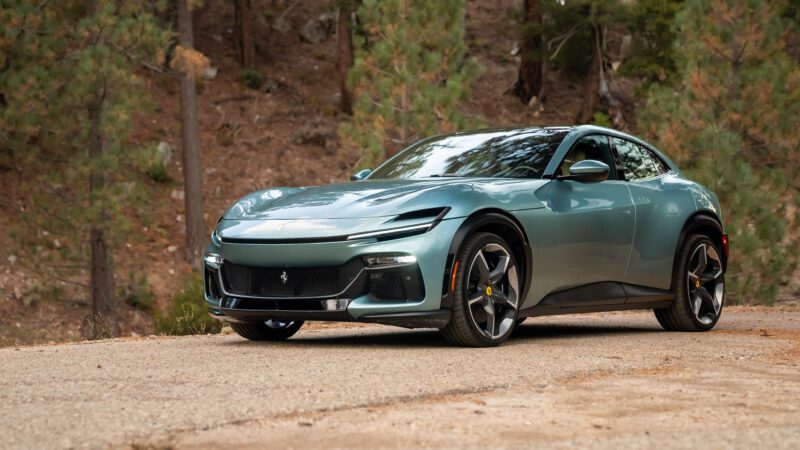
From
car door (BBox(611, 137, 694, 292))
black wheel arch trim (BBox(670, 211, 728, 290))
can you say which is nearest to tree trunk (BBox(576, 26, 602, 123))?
black wheel arch trim (BBox(670, 211, 728, 290))

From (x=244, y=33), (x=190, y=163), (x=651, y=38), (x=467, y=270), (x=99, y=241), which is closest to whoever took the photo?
(x=467, y=270)

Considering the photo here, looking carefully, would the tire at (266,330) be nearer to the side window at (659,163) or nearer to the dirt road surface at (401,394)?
the dirt road surface at (401,394)

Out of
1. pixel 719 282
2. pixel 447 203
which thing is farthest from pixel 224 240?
pixel 719 282

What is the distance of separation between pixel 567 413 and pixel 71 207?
58.2ft

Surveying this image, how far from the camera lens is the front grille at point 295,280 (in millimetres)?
7699

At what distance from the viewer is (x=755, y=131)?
20.0m

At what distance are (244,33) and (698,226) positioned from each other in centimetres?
2876

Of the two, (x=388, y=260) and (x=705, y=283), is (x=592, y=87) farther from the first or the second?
(x=388, y=260)

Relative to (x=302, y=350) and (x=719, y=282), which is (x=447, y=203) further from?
(x=719, y=282)

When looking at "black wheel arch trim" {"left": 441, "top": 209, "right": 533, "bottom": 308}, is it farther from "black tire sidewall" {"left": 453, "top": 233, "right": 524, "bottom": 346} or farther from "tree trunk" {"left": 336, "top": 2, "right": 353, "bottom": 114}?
"tree trunk" {"left": 336, "top": 2, "right": 353, "bottom": 114}

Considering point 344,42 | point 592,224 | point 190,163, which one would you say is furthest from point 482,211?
point 344,42

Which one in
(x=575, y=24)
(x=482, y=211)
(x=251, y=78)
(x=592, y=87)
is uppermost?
(x=575, y=24)

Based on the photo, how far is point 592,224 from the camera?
29.4 feet

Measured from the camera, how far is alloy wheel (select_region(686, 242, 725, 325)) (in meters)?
10.1
